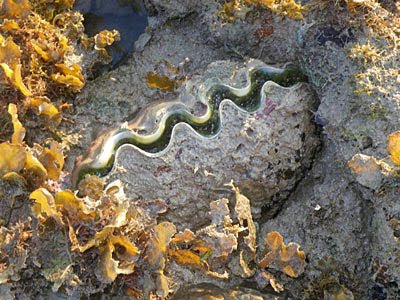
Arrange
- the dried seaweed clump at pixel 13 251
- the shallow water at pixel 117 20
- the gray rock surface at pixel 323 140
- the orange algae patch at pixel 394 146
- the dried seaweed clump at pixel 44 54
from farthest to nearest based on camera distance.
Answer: the shallow water at pixel 117 20 → the dried seaweed clump at pixel 44 54 → the gray rock surface at pixel 323 140 → the orange algae patch at pixel 394 146 → the dried seaweed clump at pixel 13 251

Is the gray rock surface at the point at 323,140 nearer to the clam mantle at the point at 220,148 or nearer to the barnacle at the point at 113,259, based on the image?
the clam mantle at the point at 220,148

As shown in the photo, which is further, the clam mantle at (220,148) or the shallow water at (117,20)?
the shallow water at (117,20)

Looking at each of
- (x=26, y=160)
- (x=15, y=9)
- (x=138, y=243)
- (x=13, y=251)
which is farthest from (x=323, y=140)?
(x=15, y=9)

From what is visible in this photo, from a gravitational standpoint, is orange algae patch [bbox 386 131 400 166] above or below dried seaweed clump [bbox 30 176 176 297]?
above

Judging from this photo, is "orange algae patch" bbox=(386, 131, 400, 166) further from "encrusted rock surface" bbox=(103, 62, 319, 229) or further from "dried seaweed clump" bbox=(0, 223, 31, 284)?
"dried seaweed clump" bbox=(0, 223, 31, 284)

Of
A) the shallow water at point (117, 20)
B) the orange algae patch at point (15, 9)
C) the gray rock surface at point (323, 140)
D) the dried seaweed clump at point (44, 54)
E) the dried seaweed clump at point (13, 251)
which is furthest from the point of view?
the shallow water at point (117, 20)

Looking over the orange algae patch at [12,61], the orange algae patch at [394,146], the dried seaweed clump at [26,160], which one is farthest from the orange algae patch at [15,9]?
the orange algae patch at [394,146]

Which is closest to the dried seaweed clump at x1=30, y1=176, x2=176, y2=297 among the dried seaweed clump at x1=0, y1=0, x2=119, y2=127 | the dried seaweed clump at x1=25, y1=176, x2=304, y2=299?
the dried seaweed clump at x1=25, y1=176, x2=304, y2=299
